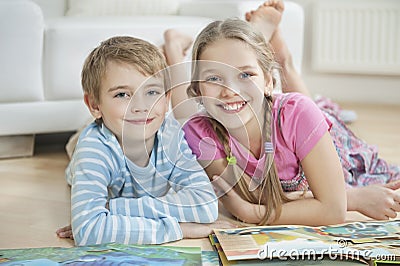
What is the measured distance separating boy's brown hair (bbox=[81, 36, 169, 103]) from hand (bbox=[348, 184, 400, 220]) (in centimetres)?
48

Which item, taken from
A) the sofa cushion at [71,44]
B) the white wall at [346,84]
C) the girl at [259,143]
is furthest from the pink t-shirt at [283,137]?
the white wall at [346,84]

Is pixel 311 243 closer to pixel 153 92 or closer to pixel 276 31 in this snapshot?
pixel 153 92

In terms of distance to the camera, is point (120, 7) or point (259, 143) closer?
point (259, 143)

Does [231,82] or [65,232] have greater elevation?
[231,82]

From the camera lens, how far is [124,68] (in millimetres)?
1327

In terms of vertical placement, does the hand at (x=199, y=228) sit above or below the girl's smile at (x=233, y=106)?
below

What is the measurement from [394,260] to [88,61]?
0.71m

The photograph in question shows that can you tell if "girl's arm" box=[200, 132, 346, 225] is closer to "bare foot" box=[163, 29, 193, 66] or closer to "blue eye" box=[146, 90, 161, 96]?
"blue eye" box=[146, 90, 161, 96]

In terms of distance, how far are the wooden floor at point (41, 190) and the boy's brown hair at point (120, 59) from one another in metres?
0.31

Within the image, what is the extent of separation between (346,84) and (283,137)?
181cm

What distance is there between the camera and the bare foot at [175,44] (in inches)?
77.1

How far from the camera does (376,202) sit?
1417mm

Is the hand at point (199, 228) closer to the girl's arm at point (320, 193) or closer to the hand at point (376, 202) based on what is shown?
the girl's arm at point (320, 193)

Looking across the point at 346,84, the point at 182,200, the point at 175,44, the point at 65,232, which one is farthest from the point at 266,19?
the point at 346,84
